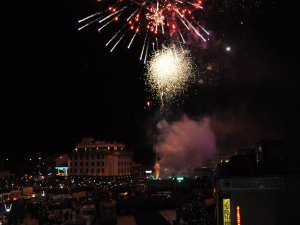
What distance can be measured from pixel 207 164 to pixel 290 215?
45115 mm

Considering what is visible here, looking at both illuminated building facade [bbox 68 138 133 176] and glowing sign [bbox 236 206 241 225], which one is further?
illuminated building facade [bbox 68 138 133 176]

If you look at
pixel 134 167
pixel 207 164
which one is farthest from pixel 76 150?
pixel 207 164

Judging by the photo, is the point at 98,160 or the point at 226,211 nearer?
the point at 226,211

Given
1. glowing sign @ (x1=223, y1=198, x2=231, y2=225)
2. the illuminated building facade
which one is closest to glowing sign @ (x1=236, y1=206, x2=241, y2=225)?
glowing sign @ (x1=223, y1=198, x2=231, y2=225)

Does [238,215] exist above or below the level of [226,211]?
below

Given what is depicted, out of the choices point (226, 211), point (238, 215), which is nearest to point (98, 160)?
point (226, 211)

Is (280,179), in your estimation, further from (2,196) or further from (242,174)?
(2,196)

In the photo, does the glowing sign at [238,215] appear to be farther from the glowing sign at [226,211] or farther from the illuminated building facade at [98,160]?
the illuminated building facade at [98,160]

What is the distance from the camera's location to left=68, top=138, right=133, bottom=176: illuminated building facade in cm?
9881

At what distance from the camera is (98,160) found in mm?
99562

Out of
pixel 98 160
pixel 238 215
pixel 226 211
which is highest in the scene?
pixel 98 160

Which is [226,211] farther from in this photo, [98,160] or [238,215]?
[98,160]

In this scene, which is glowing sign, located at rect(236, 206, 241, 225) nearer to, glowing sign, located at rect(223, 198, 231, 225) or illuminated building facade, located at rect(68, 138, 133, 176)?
glowing sign, located at rect(223, 198, 231, 225)

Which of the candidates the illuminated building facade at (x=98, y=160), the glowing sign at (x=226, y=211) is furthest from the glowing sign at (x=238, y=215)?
the illuminated building facade at (x=98, y=160)
